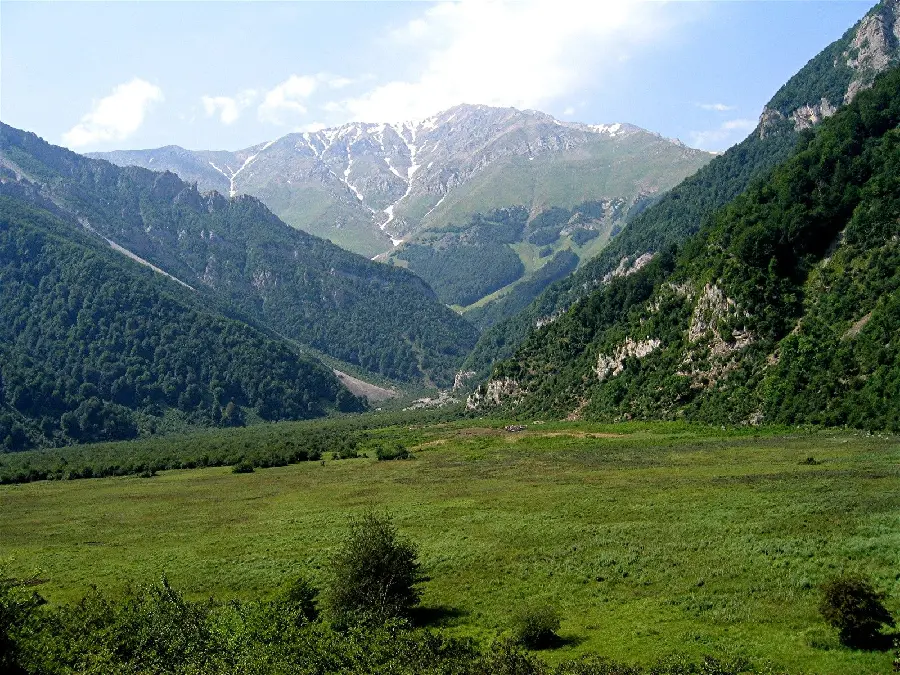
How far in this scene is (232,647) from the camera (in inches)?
1026

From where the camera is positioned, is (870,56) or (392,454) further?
(870,56)

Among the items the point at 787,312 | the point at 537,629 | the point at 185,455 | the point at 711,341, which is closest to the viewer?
the point at 537,629

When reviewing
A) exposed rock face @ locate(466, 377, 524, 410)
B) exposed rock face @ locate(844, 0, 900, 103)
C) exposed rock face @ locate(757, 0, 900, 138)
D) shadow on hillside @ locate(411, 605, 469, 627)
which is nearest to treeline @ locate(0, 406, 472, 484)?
exposed rock face @ locate(466, 377, 524, 410)

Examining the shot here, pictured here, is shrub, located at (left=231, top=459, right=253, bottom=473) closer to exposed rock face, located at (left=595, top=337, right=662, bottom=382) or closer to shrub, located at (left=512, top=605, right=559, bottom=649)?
exposed rock face, located at (left=595, top=337, right=662, bottom=382)

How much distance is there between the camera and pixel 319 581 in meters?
42.9

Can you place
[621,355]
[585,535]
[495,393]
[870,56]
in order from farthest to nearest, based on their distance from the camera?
[870,56]
[495,393]
[621,355]
[585,535]

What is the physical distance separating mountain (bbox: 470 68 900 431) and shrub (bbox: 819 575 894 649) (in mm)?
55715

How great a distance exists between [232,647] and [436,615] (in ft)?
42.7

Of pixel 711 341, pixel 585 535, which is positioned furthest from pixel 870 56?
pixel 585 535

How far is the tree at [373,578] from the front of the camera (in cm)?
3547

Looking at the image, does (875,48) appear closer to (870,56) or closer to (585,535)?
(870,56)

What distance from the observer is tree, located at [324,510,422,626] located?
35.5 m

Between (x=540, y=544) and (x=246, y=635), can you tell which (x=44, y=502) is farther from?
(x=246, y=635)

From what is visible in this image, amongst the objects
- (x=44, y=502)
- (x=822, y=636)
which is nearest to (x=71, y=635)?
(x=822, y=636)
